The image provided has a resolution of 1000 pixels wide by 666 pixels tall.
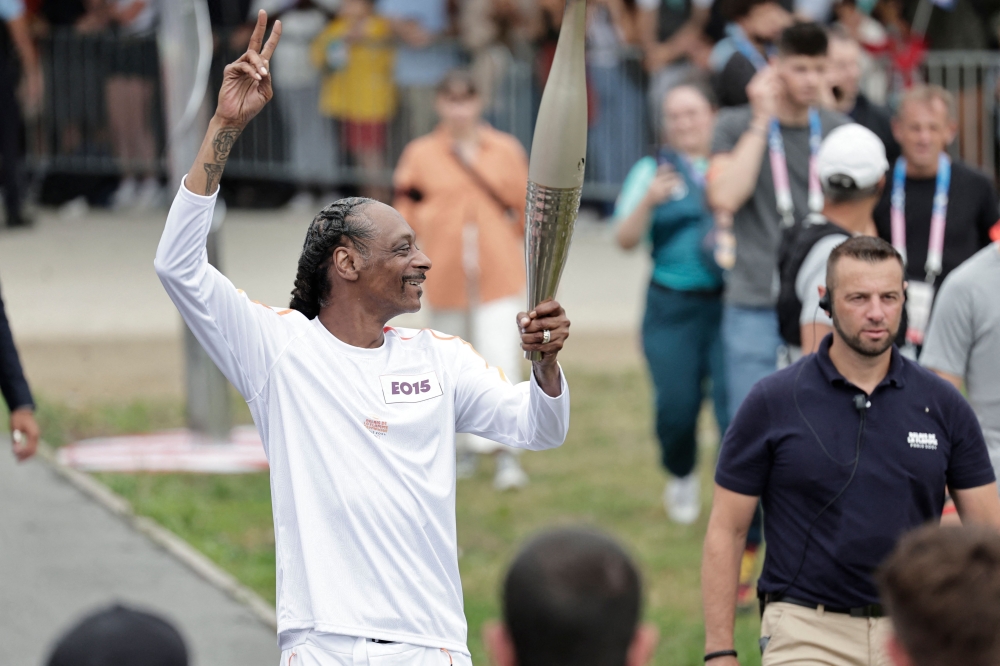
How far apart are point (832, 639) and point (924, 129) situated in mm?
3237

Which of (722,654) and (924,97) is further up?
(924,97)

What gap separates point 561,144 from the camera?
3.90 meters

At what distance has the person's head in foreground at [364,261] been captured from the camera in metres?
4.34

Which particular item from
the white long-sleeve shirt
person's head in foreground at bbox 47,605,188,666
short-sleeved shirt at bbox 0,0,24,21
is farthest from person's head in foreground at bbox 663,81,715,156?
short-sleeved shirt at bbox 0,0,24,21

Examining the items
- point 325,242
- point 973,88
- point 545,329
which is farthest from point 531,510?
point 973,88

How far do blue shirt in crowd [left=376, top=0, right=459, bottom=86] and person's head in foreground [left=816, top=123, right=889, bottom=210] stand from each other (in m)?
10.3

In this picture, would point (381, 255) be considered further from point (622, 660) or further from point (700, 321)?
point (700, 321)

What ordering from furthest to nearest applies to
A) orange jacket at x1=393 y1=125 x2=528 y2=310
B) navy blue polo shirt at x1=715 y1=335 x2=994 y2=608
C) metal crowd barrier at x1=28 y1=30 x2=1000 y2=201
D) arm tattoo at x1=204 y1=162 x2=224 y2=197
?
metal crowd barrier at x1=28 y1=30 x2=1000 y2=201 < orange jacket at x1=393 y1=125 x2=528 y2=310 < navy blue polo shirt at x1=715 y1=335 x2=994 y2=608 < arm tattoo at x1=204 y1=162 x2=224 y2=197

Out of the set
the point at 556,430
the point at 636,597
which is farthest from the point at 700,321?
the point at 636,597

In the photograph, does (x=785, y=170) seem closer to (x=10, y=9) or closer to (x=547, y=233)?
(x=547, y=233)

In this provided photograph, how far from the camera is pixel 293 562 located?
165 inches

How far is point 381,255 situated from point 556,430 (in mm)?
688

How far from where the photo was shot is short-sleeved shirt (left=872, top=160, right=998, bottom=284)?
284 inches

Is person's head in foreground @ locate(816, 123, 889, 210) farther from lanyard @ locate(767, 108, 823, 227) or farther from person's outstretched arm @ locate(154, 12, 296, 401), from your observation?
person's outstretched arm @ locate(154, 12, 296, 401)
